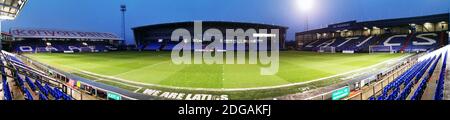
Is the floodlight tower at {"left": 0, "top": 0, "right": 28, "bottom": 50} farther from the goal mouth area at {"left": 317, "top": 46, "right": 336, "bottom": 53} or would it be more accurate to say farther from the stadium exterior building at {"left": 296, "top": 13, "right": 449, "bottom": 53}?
the goal mouth area at {"left": 317, "top": 46, "right": 336, "bottom": 53}

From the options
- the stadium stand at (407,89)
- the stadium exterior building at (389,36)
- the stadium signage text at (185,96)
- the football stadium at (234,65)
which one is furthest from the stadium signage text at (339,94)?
the stadium exterior building at (389,36)

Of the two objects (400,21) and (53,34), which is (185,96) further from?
(53,34)

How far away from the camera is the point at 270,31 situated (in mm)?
31078

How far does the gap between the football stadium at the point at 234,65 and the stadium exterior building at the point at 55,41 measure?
5.0 inches

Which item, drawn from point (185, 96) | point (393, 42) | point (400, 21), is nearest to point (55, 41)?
point (185, 96)

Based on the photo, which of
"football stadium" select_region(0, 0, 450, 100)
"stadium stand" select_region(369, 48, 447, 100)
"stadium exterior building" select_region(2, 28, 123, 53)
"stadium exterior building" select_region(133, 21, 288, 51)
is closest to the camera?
"stadium stand" select_region(369, 48, 447, 100)

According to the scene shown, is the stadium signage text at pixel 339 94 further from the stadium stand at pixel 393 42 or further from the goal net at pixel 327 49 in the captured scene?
the goal net at pixel 327 49

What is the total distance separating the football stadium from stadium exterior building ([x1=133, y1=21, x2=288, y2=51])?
0.51ft

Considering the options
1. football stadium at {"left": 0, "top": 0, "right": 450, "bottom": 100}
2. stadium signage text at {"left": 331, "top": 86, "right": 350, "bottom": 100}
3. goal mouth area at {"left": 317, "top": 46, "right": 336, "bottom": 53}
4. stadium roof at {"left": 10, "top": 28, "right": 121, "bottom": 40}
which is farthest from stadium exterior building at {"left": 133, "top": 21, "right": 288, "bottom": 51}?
stadium signage text at {"left": 331, "top": 86, "right": 350, "bottom": 100}

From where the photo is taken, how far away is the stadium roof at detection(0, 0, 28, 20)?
849 centimetres

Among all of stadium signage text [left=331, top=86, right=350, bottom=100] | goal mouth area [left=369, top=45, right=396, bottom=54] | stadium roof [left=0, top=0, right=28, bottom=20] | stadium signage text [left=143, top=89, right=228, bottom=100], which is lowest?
stadium signage text [left=143, top=89, right=228, bottom=100]

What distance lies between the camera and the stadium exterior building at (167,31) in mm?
30359
